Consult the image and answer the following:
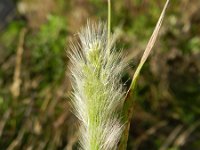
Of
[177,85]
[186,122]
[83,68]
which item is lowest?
[83,68]

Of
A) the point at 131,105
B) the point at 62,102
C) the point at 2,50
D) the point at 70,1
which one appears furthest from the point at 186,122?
the point at 131,105

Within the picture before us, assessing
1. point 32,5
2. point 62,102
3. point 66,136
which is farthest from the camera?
point 32,5

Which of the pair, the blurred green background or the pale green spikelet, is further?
the blurred green background

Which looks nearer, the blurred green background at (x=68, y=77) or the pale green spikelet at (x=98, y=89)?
the pale green spikelet at (x=98, y=89)

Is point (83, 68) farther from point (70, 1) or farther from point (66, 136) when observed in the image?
point (70, 1)

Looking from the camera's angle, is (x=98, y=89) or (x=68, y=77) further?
(x=68, y=77)
